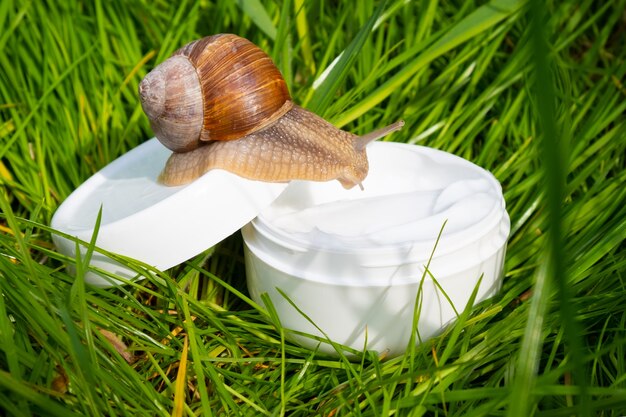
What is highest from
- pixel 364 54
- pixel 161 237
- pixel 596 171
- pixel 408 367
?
pixel 364 54

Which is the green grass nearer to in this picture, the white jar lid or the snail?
the white jar lid

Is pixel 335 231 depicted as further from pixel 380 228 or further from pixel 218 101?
pixel 218 101

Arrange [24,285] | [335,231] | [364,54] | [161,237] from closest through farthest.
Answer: [24,285] < [161,237] < [335,231] < [364,54]

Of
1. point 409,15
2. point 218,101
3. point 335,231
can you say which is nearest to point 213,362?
point 335,231

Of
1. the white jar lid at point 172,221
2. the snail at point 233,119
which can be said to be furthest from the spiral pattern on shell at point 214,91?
the white jar lid at point 172,221

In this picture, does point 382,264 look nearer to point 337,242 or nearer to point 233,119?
point 337,242

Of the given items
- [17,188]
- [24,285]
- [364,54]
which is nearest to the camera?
[24,285]

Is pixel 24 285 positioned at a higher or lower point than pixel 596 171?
higher
